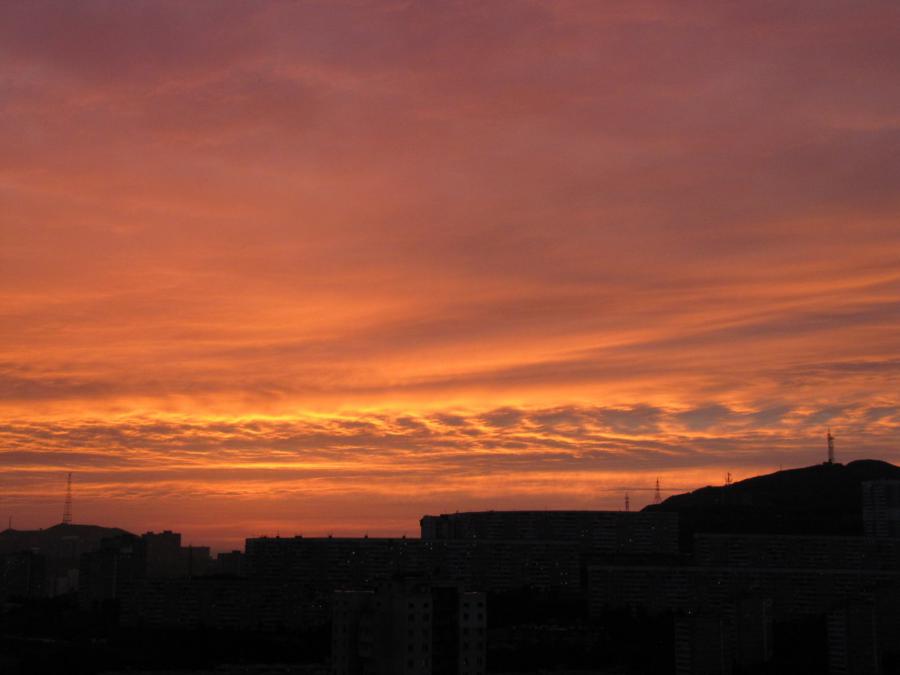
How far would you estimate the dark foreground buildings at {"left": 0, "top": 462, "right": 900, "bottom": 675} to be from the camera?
22.4 m

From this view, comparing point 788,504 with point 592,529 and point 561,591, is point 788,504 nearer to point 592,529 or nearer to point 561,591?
point 592,529

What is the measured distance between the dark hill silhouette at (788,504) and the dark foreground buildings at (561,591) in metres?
0.19

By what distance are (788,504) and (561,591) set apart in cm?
2956

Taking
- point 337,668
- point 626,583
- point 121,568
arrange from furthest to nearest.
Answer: point 121,568 < point 626,583 < point 337,668

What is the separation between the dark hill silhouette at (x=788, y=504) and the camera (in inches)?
3287

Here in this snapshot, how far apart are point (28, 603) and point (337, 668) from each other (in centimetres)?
4426

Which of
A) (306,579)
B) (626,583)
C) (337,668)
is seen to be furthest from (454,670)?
(306,579)

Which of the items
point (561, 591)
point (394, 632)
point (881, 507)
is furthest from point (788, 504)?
point (394, 632)

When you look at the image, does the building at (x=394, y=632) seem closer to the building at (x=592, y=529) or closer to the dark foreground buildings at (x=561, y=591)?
the dark foreground buildings at (x=561, y=591)

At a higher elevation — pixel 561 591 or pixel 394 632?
pixel 561 591

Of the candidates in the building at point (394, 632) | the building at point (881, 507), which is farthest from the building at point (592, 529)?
the building at point (394, 632)

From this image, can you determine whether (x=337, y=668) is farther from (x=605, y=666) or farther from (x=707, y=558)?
(x=707, y=558)

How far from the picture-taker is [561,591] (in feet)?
210

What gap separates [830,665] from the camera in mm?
39750
